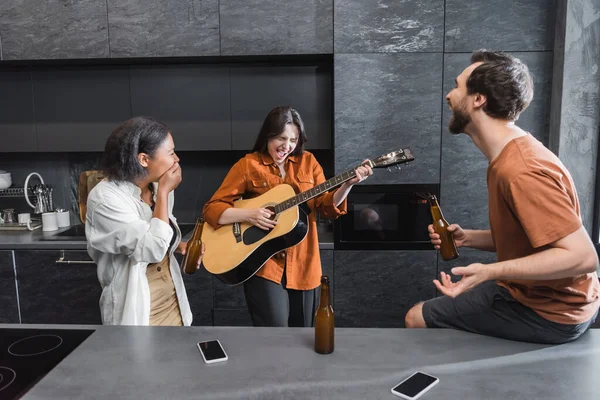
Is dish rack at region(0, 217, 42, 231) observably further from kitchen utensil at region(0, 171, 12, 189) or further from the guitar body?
the guitar body

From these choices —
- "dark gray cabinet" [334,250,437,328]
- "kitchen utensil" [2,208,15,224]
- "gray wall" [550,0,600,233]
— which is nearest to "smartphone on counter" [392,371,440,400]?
"dark gray cabinet" [334,250,437,328]

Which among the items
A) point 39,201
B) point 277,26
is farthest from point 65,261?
point 277,26

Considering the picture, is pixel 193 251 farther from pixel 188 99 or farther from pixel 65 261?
pixel 188 99

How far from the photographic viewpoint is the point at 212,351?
1.31m

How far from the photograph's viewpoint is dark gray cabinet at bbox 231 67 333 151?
3154 mm

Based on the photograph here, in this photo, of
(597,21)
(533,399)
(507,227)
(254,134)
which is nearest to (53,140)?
(254,134)

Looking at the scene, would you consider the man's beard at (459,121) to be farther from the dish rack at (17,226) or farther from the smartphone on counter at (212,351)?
the dish rack at (17,226)

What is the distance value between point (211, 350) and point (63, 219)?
8.64 feet

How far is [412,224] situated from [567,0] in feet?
5.03

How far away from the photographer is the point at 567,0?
272 cm

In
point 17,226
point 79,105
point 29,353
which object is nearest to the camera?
point 29,353

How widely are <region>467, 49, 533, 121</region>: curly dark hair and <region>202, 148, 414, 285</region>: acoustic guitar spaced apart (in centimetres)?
65

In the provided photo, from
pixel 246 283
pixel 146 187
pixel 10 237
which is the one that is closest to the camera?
pixel 146 187

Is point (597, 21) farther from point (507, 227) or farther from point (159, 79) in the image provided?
point (159, 79)
